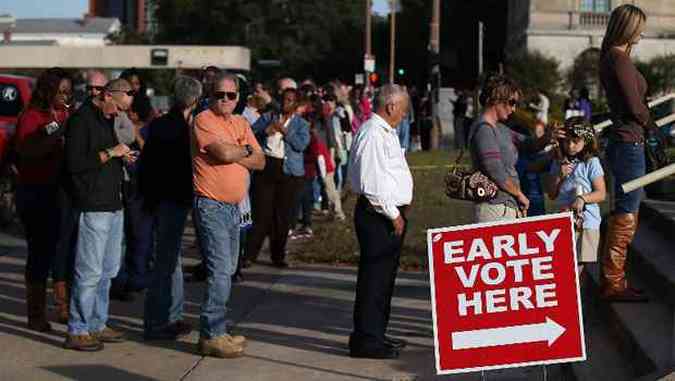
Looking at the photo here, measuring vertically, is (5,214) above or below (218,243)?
below

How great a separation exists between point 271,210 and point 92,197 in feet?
15.6

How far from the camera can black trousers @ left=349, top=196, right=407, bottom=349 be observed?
912cm

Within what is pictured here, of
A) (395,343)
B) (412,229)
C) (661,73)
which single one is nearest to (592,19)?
(661,73)

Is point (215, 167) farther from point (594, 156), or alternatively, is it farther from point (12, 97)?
point (12, 97)

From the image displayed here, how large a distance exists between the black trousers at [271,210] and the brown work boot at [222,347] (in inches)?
183

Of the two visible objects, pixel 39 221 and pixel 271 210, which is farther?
pixel 271 210

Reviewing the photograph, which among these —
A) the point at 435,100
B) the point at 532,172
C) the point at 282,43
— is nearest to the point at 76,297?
the point at 532,172

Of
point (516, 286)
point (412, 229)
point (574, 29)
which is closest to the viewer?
point (516, 286)

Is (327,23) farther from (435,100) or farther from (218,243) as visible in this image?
(218,243)

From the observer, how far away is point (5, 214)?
17.1 metres

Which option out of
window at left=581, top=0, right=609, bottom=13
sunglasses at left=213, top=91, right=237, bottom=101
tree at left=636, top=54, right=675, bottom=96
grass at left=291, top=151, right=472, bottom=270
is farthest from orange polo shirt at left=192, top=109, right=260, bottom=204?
Result: window at left=581, top=0, right=609, bottom=13

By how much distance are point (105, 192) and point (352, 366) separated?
2077 mm

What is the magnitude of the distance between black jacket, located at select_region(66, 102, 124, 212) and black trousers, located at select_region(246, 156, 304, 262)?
448 cm

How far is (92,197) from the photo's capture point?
9352 millimetres
